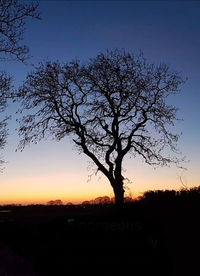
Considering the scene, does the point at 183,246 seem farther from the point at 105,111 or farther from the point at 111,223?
the point at 105,111

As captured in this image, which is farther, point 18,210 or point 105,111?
point 18,210

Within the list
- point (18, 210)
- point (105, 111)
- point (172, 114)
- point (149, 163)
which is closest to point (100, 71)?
point (105, 111)

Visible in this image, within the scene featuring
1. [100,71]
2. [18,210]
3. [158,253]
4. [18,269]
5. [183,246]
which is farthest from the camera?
[18,210]

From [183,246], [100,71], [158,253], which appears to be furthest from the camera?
[100,71]

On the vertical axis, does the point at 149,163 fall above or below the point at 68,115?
below

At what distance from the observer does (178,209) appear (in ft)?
31.5

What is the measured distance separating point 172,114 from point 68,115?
25.6 feet

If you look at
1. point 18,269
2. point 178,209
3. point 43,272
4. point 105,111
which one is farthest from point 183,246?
point 105,111

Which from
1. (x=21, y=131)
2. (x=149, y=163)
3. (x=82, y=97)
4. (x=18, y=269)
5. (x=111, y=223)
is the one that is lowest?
(x=18, y=269)

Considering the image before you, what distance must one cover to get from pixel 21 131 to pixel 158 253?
71.0ft

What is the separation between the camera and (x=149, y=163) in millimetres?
26547

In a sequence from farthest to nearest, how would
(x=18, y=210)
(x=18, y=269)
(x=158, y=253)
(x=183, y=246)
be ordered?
(x=18, y=210) → (x=18, y=269) → (x=183, y=246) → (x=158, y=253)

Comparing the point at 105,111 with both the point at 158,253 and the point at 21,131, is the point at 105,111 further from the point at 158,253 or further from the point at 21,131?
the point at 158,253

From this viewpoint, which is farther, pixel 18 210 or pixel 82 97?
pixel 18 210
